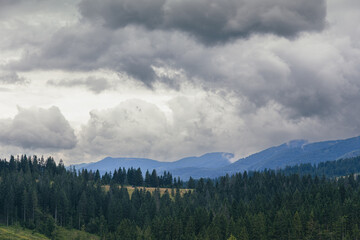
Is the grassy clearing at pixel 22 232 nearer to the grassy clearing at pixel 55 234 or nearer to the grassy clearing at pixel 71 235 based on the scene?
the grassy clearing at pixel 55 234

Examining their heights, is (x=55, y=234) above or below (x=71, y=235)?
above

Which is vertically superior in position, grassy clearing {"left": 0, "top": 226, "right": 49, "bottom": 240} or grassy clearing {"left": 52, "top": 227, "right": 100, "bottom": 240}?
grassy clearing {"left": 0, "top": 226, "right": 49, "bottom": 240}

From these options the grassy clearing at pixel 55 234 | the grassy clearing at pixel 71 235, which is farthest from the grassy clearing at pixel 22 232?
the grassy clearing at pixel 71 235

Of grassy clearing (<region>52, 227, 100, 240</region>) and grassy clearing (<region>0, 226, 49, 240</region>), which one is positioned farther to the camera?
grassy clearing (<region>52, 227, 100, 240</region>)

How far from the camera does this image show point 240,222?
149 metres

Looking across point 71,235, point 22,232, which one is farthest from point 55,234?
point 22,232

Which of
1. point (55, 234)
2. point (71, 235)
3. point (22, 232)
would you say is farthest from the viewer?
point (71, 235)

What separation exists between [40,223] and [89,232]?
2323cm

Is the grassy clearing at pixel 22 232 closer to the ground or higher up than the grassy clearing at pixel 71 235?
higher up

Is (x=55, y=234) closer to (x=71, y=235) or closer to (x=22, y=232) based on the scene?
(x=71, y=235)

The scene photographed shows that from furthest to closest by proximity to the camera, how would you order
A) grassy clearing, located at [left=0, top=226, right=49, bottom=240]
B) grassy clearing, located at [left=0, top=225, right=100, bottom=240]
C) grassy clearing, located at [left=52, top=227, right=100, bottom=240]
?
grassy clearing, located at [left=52, top=227, right=100, bottom=240]
grassy clearing, located at [left=0, top=225, right=100, bottom=240]
grassy clearing, located at [left=0, top=226, right=49, bottom=240]

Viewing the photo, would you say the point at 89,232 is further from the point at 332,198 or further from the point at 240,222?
the point at 332,198

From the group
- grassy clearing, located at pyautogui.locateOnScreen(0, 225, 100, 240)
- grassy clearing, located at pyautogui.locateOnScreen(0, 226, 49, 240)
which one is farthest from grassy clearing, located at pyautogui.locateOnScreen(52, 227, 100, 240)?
grassy clearing, located at pyautogui.locateOnScreen(0, 226, 49, 240)

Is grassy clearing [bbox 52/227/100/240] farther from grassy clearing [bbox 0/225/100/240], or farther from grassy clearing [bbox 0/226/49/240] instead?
grassy clearing [bbox 0/226/49/240]
